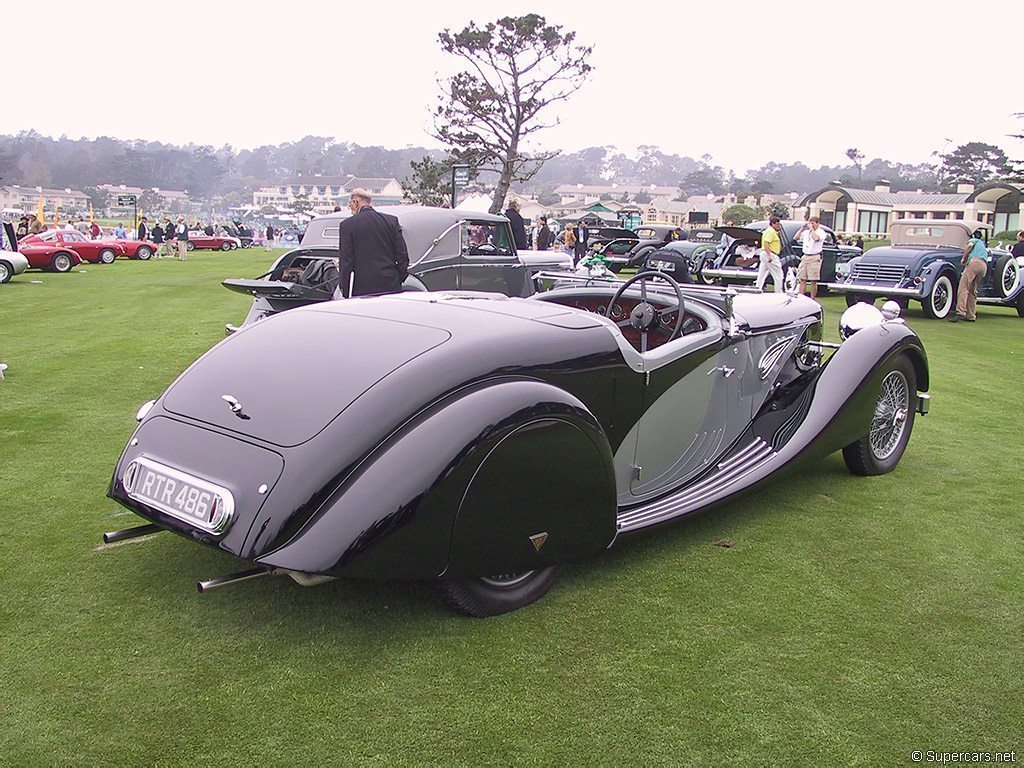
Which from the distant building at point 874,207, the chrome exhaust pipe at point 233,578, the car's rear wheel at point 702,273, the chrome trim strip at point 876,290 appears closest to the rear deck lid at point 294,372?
the chrome exhaust pipe at point 233,578

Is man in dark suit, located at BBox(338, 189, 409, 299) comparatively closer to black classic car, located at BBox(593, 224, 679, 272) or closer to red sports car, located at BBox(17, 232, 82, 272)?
black classic car, located at BBox(593, 224, 679, 272)

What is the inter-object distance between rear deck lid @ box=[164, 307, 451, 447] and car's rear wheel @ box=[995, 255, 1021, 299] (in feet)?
50.0

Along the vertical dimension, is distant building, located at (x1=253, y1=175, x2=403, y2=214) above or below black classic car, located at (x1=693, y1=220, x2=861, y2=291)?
above

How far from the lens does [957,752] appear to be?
2.62m

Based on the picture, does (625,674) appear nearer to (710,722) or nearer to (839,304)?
(710,722)

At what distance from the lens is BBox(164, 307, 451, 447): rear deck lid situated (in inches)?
121

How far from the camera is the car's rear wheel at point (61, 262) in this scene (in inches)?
887

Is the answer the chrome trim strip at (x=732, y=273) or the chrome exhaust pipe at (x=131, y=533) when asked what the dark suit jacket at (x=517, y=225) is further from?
the chrome exhaust pipe at (x=131, y=533)

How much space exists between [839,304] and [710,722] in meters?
15.2

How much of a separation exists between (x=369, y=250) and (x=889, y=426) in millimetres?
4827

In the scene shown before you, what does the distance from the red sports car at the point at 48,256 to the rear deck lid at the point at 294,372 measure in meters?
21.6

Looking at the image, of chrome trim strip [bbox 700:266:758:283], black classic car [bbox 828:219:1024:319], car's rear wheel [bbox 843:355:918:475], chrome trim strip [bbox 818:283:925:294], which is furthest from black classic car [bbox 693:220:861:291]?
car's rear wheel [bbox 843:355:918:475]

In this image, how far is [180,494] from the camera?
3055 millimetres

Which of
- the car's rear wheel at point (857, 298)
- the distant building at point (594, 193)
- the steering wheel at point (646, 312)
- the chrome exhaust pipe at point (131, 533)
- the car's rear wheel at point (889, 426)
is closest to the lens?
the chrome exhaust pipe at point (131, 533)
